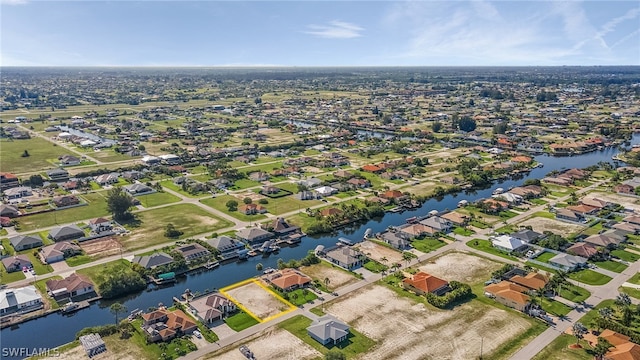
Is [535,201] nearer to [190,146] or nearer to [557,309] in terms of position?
[557,309]

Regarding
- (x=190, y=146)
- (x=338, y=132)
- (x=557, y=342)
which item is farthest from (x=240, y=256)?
(x=338, y=132)

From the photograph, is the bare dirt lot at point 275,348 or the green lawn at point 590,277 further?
the green lawn at point 590,277

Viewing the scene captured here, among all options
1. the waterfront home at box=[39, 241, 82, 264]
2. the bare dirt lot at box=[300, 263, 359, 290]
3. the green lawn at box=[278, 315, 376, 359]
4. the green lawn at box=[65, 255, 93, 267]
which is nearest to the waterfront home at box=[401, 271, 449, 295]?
the bare dirt lot at box=[300, 263, 359, 290]

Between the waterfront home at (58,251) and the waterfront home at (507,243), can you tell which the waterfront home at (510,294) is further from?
the waterfront home at (58,251)

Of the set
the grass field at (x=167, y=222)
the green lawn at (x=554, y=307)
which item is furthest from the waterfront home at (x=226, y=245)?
the green lawn at (x=554, y=307)

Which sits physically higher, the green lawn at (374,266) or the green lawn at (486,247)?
the green lawn at (486,247)

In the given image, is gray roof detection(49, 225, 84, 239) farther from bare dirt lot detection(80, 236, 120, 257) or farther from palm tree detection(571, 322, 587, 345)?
palm tree detection(571, 322, 587, 345)
